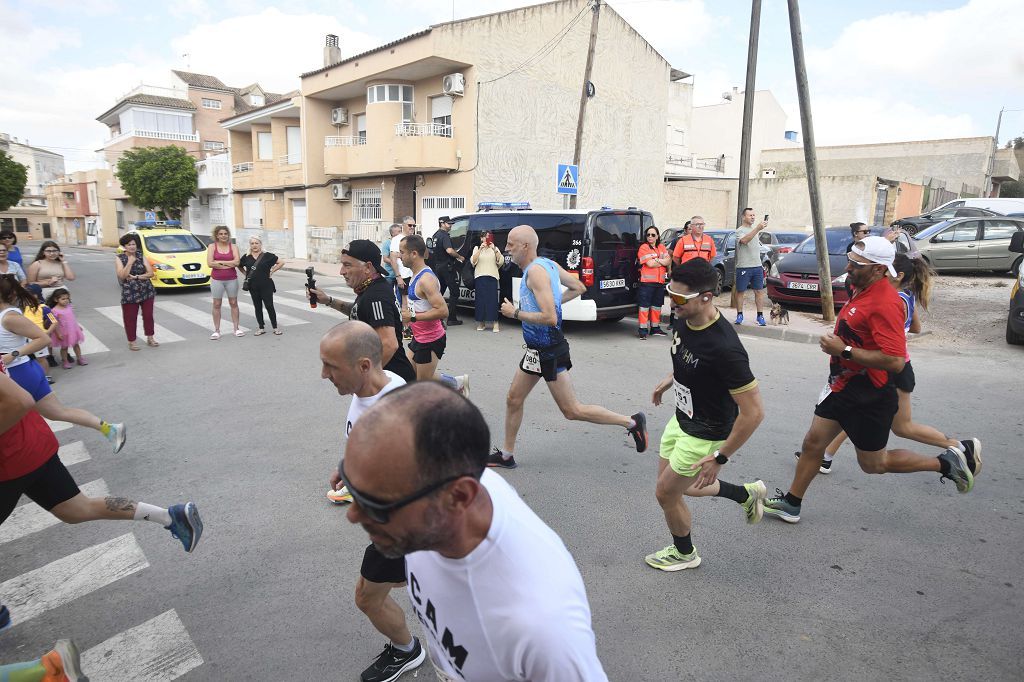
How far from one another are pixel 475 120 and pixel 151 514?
19.4 meters

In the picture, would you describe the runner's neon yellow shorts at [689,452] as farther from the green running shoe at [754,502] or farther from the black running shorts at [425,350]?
the black running shorts at [425,350]

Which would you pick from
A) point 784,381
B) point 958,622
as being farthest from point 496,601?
point 784,381

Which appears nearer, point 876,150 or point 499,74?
point 499,74

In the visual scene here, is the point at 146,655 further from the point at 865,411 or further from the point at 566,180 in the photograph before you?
the point at 566,180

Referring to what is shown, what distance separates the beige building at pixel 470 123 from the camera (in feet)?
68.5

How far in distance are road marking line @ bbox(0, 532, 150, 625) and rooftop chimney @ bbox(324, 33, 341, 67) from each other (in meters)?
30.2

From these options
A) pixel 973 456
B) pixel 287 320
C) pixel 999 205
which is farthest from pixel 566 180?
pixel 999 205

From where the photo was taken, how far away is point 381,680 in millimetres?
2602

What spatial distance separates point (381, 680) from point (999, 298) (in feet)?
48.2

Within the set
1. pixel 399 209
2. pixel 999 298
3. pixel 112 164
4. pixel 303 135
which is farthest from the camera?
pixel 112 164

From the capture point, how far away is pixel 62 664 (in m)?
2.40

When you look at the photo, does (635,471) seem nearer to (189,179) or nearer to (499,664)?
(499,664)

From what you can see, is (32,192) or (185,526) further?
(32,192)

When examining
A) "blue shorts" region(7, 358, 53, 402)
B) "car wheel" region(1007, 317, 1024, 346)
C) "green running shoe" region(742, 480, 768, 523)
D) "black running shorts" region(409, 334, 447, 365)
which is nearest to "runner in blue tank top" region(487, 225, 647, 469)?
"black running shorts" region(409, 334, 447, 365)
